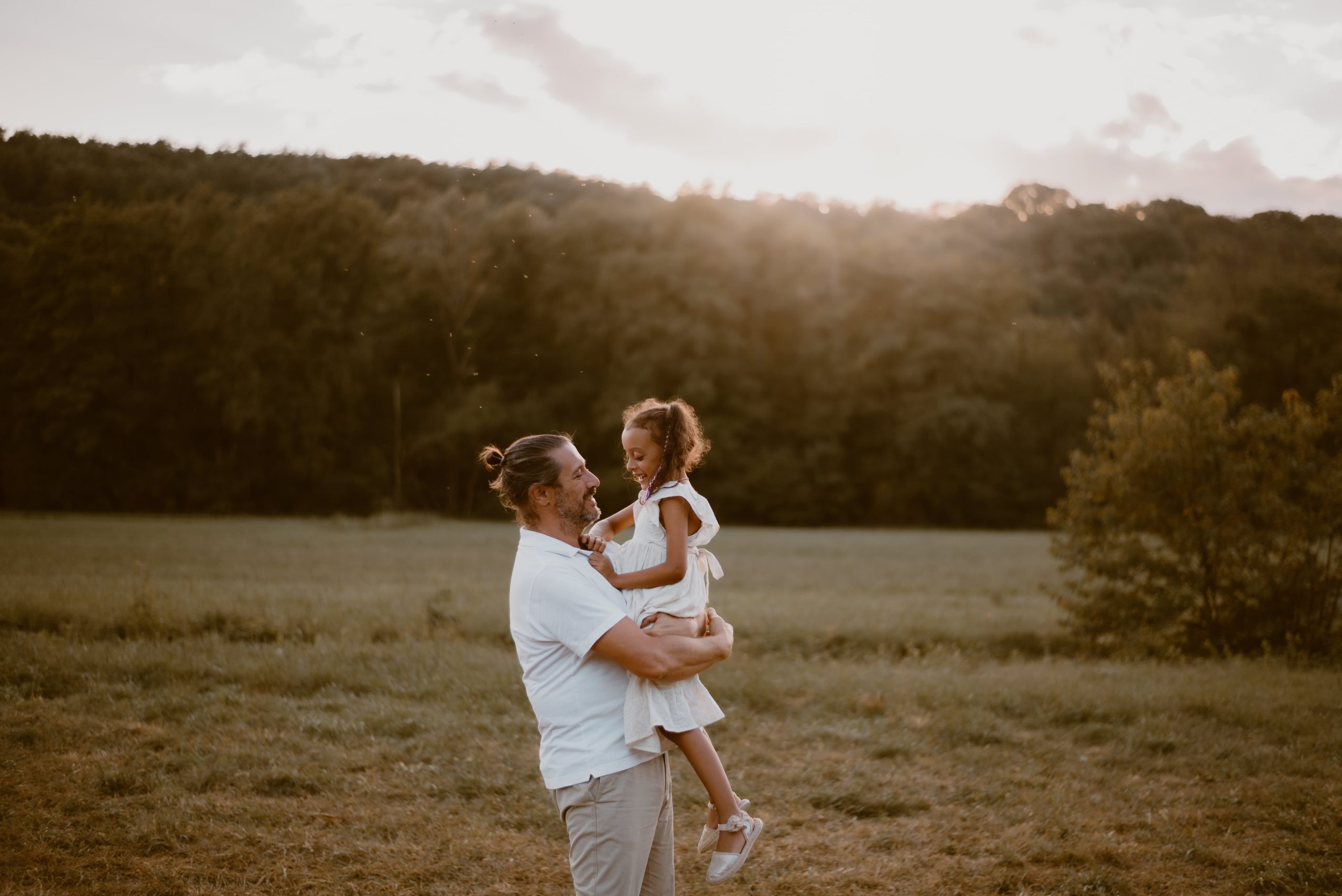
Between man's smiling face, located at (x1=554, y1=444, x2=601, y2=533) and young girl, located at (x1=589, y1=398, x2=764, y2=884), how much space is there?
173 mm

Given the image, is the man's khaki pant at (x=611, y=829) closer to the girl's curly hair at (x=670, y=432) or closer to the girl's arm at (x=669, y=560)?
the girl's arm at (x=669, y=560)

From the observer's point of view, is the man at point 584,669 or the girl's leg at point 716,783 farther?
the girl's leg at point 716,783

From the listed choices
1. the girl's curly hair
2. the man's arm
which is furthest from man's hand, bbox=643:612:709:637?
the girl's curly hair

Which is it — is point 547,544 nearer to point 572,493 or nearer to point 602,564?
point 572,493

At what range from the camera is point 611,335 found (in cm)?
5203

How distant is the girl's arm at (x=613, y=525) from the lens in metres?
4.16

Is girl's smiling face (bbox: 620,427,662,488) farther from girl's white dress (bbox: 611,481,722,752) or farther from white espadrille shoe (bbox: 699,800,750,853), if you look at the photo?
white espadrille shoe (bbox: 699,800,750,853)

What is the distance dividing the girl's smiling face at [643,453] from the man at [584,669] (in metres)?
1.02

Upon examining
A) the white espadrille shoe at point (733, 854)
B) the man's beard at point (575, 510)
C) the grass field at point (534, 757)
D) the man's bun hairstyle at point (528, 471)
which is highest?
the man's bun hairstyle at point (528, 471)

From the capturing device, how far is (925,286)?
55.4 m

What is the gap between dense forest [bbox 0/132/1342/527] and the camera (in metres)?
43.8

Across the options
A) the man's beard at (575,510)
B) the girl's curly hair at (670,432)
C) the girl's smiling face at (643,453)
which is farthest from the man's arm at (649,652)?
the girl's smiling face at (643,453)

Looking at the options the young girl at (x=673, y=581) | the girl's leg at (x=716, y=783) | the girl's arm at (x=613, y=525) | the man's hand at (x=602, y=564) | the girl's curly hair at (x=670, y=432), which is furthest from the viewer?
the girl's curly hair at (x=670, y=432)

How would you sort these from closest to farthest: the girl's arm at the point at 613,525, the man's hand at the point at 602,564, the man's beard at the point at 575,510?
1. the man's beard at the point at 575,510
2. the man's hand at the point at 602,564
3. the girl's arm at the point at 613,525
